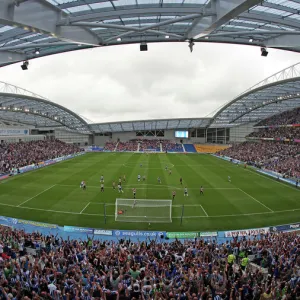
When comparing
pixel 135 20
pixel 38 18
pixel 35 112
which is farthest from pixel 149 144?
pixel 38 18

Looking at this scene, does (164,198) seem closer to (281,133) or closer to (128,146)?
(281,133)

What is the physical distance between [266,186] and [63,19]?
30.9 m

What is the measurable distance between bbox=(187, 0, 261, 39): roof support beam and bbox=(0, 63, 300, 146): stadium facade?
3726 cm

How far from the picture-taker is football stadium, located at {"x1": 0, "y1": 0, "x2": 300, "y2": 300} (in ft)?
27.1

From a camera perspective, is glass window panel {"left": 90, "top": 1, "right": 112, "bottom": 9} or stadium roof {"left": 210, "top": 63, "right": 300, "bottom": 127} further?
stadium roof {"left": 210, "top": 63, "right": 300, "bottom": 127}

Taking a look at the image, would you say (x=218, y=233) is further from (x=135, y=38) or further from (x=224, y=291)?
(x=135, y=38)

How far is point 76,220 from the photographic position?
66.0 ft

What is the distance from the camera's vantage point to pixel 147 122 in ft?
276

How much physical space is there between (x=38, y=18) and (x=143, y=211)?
16.2 metres

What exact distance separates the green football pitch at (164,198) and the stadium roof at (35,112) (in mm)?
17924

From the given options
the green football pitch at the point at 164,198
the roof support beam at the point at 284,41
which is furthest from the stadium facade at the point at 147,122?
the roof support beam at the point at 284,41

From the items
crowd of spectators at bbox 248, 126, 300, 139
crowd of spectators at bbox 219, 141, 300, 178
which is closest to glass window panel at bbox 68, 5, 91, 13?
crowd of spectators at bbox 219, 141, 300, 178

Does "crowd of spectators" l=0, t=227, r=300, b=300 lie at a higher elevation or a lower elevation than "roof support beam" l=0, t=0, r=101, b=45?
lower

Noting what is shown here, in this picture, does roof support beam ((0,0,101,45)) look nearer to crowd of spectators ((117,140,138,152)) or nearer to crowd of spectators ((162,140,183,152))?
crowd of spectators ((117,140,138,152))
